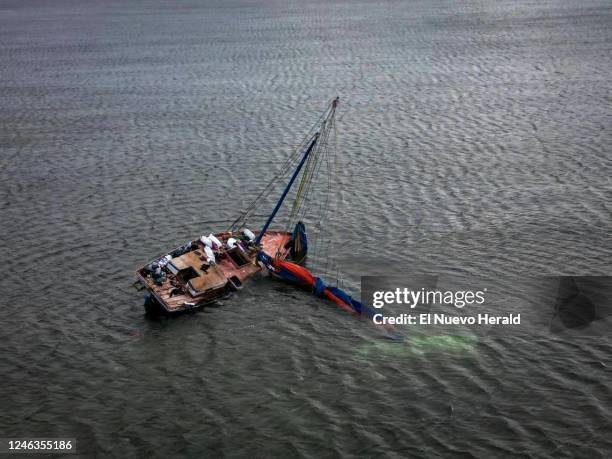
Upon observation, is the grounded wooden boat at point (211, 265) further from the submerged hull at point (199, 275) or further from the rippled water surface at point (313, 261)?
the rippled water surface at point (313, 261)

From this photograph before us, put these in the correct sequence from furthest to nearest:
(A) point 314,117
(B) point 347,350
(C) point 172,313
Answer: (A) point 314,117 → (C) point 172,313 → (B) point 347,350

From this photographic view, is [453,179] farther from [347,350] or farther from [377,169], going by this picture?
[347,350]

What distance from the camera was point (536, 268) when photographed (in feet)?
201

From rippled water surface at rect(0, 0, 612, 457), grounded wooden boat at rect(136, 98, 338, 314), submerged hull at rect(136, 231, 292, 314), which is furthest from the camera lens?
grounded wooden boat at rect(136, 98, 338, 314)

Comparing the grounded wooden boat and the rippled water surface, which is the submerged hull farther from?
the rippled water surface

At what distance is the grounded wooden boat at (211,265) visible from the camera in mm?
57312

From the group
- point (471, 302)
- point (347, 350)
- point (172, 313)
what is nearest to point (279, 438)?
point (347, 350)

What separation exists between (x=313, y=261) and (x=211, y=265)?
961 centimetres

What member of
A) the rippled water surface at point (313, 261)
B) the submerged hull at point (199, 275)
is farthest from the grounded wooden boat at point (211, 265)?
the rippled water surface at point (313, 261)

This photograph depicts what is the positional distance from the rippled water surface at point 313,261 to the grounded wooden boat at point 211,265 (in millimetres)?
1661

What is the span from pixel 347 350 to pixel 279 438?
10.2m

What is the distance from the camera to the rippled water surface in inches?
1741

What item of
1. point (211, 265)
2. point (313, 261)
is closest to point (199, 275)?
point (211, 265)

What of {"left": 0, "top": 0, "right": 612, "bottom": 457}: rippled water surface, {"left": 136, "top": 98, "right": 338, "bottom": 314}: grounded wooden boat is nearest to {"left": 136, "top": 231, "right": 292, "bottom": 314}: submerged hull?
{"left": 136, "top": 98, "right": 338, "bottom": 314}: grounded wooden boat
